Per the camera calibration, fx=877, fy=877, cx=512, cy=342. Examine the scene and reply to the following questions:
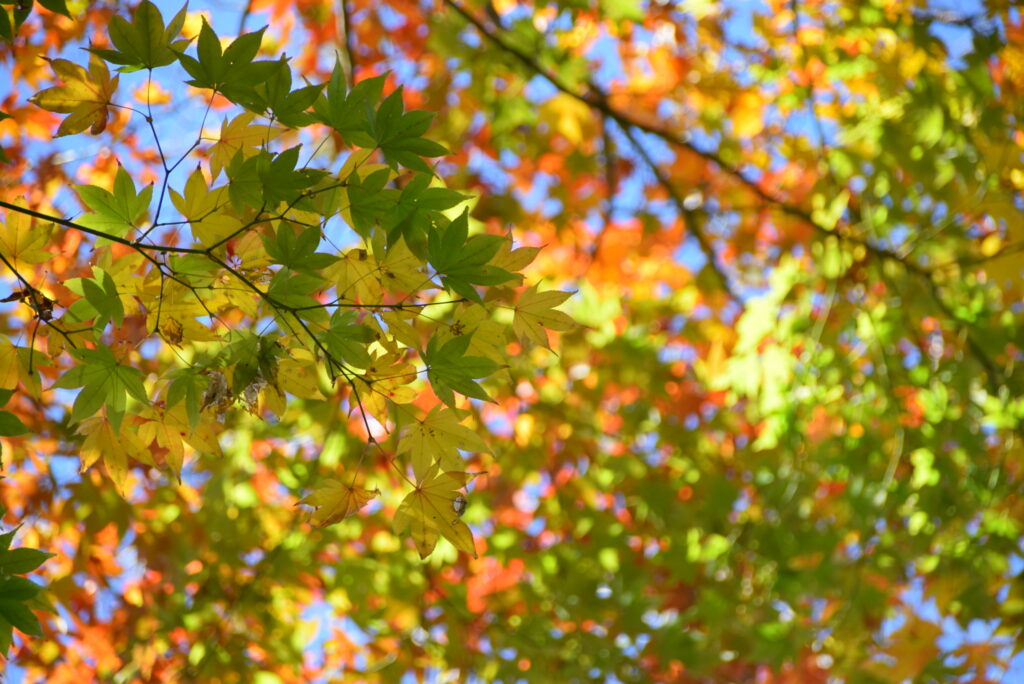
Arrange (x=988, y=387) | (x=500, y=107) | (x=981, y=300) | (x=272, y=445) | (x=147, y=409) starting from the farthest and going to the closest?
(x=500, y=107) < (x=272, y=445) < (x=981, y=300) < (x=988, y=387) < (x=147, y=409)

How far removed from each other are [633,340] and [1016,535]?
1.32m

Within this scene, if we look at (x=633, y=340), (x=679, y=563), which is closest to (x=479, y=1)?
(x=633, y=340)

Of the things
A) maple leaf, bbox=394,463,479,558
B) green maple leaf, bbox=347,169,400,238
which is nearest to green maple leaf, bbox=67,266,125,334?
green maple leaf, bbox=347,169,400,238

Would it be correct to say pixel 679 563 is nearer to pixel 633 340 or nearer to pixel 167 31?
pixel 633 340

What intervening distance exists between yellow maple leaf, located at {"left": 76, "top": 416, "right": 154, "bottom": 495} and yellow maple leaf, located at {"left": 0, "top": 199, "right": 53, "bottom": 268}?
0.22 metres

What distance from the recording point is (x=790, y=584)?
2805mm

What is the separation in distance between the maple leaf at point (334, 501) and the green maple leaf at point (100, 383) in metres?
0.24

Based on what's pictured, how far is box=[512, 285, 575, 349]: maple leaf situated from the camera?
1072 mm

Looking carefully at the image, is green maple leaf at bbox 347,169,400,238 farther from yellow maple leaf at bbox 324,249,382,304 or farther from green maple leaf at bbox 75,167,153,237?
green maple leaf at bbox 75,167,153,237

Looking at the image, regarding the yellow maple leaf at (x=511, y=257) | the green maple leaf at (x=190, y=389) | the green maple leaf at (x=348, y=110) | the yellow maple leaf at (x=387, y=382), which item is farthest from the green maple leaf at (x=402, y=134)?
the green maple leaf at (x=190, y=389)

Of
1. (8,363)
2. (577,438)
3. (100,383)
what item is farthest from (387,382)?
(577,438)

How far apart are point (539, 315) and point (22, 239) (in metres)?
0.65

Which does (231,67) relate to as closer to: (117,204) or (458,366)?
(117,204)

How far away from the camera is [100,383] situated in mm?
989
